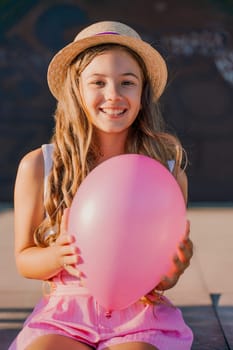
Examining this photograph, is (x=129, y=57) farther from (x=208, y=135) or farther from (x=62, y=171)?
(x=208, y=135)

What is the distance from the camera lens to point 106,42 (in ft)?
7.51

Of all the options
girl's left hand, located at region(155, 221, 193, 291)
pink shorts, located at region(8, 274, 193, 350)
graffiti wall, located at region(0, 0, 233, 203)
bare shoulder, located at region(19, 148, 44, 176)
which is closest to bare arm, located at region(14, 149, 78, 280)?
bare shoulder, located at region(19, 148, 44, 176)

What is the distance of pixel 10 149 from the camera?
6570mm

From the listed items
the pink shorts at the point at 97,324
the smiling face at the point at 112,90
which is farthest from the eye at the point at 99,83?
the pink shorts at the point at 97,324

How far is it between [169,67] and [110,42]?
426 cm

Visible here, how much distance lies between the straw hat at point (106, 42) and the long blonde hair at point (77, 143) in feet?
0.08

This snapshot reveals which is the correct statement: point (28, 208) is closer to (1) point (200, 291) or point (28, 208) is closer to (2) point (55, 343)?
(2) point (55, 343)

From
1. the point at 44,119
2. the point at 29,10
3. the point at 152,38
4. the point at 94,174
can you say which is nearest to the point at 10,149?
the point at 44,119

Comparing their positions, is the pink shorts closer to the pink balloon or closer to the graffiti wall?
the pink balloon

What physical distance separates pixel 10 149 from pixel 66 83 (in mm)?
4291

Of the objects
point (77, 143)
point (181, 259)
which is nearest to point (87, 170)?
point (77, 143)

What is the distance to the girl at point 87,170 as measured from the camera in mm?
2148

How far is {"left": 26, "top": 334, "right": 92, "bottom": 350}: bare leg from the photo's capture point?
2.08 m

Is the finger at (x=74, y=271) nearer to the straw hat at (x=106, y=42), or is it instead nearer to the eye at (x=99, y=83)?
the eye at (x=99, y=83)
